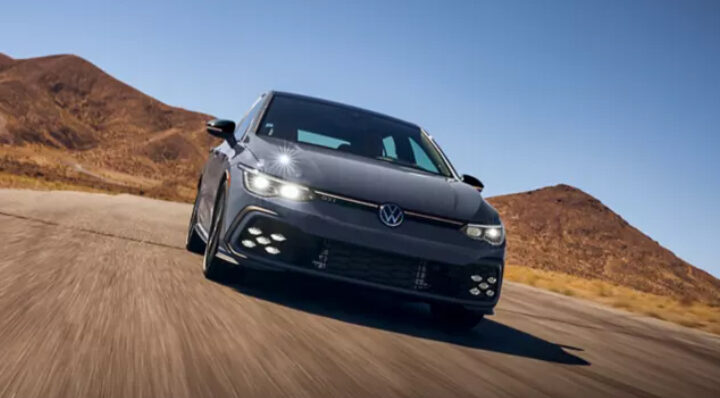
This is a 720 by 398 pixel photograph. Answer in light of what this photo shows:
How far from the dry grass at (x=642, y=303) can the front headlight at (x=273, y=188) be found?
23.3 ft

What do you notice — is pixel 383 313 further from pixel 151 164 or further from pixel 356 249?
pixel 151 164

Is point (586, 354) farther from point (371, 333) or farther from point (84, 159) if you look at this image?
point (84, 159)

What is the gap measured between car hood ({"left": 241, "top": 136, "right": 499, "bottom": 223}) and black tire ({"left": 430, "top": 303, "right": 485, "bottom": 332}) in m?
0.70

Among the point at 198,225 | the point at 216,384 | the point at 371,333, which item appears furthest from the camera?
Result: the point at 198,225

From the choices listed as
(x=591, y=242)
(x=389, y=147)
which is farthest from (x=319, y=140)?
(x=591, y=242)

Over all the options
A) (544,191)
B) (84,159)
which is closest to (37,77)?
(84,159)

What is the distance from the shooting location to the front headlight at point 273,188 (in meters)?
5.03

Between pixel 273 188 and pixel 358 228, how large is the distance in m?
0.64

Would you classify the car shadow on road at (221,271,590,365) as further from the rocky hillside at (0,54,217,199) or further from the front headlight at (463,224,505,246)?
the rocky hillside at (0,54,217,199)

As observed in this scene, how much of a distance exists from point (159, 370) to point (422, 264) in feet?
7.41

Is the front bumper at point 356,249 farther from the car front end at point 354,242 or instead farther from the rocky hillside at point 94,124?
the rocky hillside at point 94,124

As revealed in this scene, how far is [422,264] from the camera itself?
501 centimetres

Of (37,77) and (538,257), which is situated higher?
(37,77)

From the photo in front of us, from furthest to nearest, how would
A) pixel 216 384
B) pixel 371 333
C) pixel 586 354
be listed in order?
1. pixel 586 354
2. pixel 371 333
3. pixel 216 384
